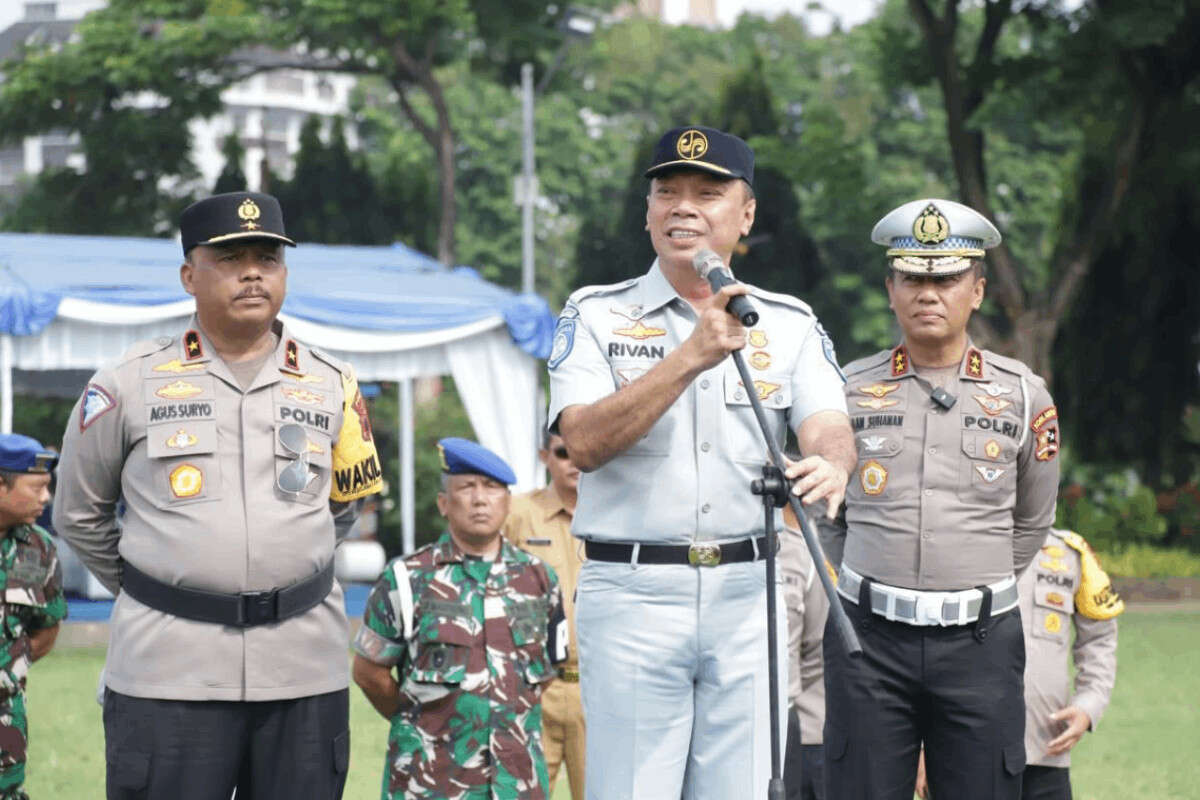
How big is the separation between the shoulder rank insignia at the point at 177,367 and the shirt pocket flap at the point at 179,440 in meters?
0.16

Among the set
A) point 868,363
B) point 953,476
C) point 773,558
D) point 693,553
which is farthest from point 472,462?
point 773,558

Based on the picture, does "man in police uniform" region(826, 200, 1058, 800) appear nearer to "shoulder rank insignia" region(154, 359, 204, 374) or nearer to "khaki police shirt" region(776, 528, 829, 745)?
"khaki police shirt" region(776, 528, 829, 745)

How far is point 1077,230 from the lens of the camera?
23.7 meters

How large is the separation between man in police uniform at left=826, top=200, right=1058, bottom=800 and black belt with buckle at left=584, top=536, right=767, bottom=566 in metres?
1.28

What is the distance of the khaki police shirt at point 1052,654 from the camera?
6.45 metres

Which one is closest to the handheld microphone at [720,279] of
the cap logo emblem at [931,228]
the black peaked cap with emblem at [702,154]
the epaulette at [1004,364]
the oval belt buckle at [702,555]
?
the black peaked cap with emblem at [702,154]

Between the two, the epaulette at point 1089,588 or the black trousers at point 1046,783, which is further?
the epaulette at point 1089,588

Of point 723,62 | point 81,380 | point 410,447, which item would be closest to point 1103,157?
point 410,447

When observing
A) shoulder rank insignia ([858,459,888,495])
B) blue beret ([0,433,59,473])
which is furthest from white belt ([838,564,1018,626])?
blue beret ([0,433,59,473])

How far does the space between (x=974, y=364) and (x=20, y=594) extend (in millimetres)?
3579

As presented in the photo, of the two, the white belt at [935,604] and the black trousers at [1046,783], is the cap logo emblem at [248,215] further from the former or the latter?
the black trousers at [1046,783]

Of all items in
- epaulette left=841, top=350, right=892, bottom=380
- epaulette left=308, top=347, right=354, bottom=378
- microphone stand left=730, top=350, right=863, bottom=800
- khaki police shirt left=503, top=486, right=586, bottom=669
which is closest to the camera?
microphone stand left=730, top=350, right=863, bottom=800

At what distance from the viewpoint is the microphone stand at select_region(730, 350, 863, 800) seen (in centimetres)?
374

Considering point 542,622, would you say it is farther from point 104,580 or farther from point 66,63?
point 66,63
